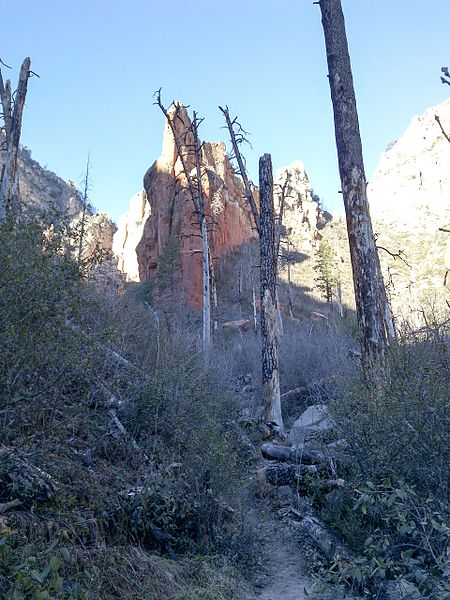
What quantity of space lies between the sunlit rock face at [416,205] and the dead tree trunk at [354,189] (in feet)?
77.5

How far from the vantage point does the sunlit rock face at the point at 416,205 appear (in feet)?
123

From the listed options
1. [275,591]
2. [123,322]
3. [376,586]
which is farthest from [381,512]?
[123,322]

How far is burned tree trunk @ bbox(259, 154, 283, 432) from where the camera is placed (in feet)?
36.8

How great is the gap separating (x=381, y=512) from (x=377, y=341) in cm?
295

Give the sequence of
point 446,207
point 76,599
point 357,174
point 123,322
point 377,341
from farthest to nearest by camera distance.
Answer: point 446,207, point 123,322, point 357,174, point 377,341, point 76,599

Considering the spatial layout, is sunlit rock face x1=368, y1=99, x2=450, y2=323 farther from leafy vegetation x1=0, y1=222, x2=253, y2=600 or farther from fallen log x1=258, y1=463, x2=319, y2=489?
leafy vegetation x1=0, y1=222, x2=253, y2=600

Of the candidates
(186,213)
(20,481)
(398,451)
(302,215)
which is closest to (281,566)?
(398,451)

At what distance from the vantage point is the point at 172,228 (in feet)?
124

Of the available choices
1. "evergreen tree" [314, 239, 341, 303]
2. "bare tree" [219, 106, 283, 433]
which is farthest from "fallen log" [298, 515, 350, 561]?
"evergreen tree" [314, 239, 341, 303]

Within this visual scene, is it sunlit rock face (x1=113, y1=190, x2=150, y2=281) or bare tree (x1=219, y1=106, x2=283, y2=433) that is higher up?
sunlit rock face (x1=113, y1=190, x2=150, y2=281)

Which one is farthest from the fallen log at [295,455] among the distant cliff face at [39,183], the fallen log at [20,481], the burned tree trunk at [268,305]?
the distant cliff face at [39,183]

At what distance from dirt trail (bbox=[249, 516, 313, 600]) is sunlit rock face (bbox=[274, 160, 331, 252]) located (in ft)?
150

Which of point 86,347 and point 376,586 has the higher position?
point 86,347

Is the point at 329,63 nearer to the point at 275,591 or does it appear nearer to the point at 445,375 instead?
the point at 445,375
